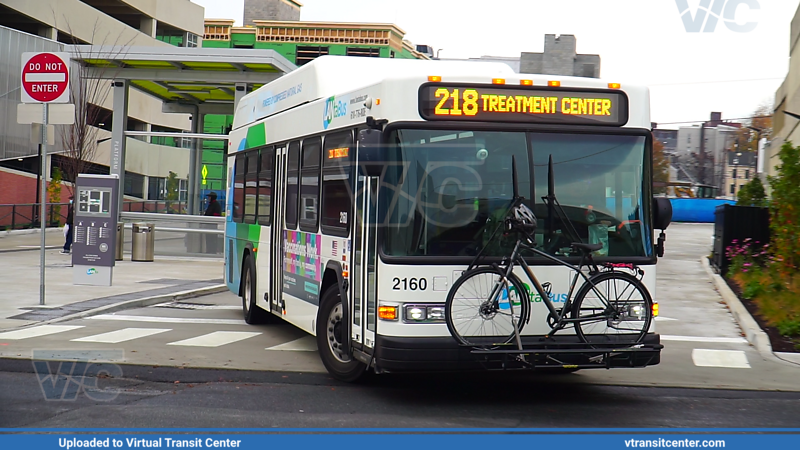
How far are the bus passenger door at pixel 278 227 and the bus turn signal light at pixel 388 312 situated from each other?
3772 millimetres

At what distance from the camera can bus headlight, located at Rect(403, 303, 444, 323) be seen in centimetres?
758

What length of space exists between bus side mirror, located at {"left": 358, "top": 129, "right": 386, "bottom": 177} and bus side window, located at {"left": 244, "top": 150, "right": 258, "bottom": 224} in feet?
16.9

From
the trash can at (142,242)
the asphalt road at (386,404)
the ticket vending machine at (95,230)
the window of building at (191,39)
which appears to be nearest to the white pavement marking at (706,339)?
the asphalt road at (386,404)

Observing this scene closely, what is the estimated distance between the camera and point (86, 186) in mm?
17281

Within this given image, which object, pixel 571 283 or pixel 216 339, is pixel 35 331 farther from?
pixel 571 283

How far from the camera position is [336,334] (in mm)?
9031

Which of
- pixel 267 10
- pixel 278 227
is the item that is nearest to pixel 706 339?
pixel 278 227

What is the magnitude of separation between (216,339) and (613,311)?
5.59 m

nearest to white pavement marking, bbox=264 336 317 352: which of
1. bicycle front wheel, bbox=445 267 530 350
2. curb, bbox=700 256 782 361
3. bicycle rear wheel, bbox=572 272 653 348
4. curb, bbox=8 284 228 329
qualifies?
curb, bbox=8 284 228 329

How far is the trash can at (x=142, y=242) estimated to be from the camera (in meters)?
23.6

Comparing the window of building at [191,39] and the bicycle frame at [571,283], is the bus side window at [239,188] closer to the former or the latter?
the bicycle frame at [571,283]

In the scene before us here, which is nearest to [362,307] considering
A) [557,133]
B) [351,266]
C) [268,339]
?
[351,266]

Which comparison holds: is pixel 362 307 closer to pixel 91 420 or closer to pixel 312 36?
pixel 91 420

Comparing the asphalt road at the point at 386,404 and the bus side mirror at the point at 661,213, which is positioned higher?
the bus side mirror at the point at 661,213
